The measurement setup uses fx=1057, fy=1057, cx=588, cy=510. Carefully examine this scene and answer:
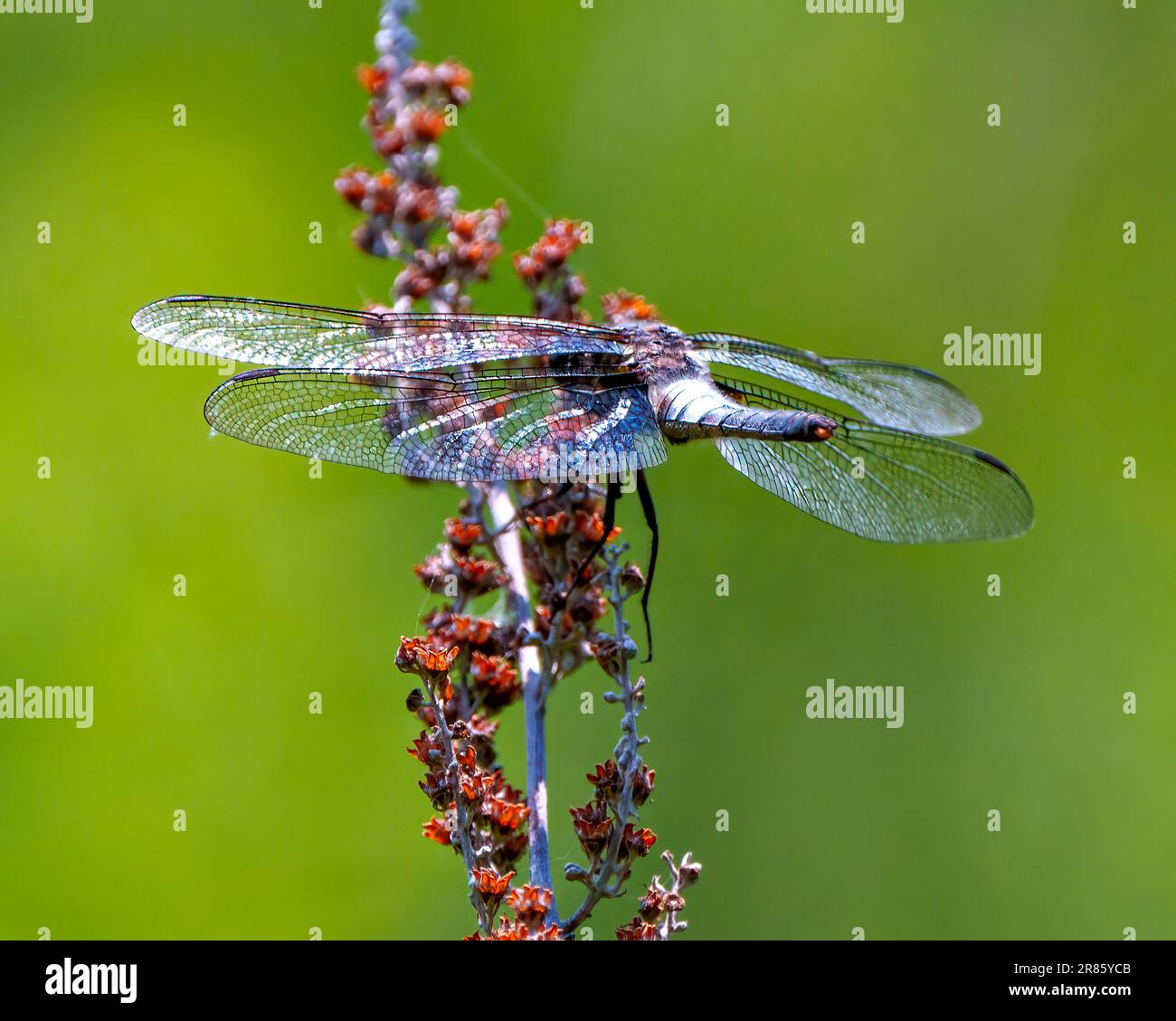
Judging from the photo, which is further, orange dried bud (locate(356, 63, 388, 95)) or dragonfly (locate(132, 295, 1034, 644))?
orange dried bud (locate(356, 63, 388, 95))

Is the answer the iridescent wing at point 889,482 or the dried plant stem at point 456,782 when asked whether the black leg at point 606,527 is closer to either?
the iridescent wing at point 889,482

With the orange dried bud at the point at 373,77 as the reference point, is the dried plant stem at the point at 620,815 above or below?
below

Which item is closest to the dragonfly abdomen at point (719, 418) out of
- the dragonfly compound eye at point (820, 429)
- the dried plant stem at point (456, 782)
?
the dragonfly compound eye at point (820, 429)

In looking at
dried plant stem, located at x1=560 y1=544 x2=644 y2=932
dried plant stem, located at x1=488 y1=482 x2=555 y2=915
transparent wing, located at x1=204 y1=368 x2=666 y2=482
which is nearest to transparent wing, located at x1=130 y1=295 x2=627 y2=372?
transparent wing, located at x1=204 y1=368 x2=666 y2=482

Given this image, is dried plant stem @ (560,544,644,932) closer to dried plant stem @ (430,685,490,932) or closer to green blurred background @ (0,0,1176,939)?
dried plant stem @ (430,685,490,932)

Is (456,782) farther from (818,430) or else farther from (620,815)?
(818,430)

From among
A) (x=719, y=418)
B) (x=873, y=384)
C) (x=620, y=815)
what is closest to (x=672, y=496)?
(x=873, y=384)

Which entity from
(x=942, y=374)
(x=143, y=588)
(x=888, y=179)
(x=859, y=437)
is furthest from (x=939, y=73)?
(x=143, y=588)
